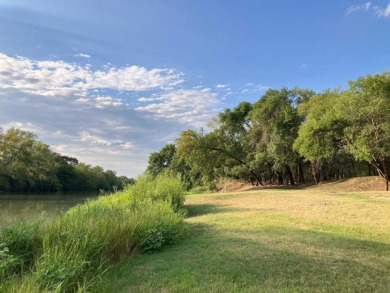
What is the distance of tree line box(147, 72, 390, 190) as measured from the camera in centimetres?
2302

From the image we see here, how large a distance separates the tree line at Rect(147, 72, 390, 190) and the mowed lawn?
1130cm

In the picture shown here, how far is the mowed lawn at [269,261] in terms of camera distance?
5117 mm

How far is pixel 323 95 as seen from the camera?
106 feet

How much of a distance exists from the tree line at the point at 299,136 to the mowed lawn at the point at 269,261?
11304mm

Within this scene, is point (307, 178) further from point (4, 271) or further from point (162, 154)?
point (4, 271)

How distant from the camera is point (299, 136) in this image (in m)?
28.3

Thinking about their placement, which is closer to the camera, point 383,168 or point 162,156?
point 383,168

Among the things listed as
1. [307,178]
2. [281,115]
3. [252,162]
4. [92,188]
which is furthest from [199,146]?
[92,188]

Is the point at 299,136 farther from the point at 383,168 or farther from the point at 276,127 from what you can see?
the point at 383,168

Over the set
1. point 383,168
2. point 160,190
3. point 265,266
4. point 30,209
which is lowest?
point 265,266

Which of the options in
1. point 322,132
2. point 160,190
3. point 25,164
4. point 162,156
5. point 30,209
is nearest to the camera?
point 160,190

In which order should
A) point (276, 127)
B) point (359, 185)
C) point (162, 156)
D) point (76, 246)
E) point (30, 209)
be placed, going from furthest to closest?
point (162, 156), point (276, 127), point (359, 185), point (30, 209), point (76, 246)

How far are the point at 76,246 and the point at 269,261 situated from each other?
330 centimetres

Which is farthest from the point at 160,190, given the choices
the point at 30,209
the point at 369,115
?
the point at 369,115
